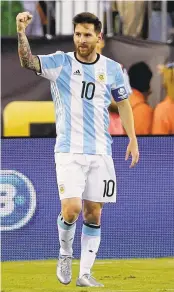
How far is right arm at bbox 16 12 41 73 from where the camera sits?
8258mm

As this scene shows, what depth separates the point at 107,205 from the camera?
39.2ft

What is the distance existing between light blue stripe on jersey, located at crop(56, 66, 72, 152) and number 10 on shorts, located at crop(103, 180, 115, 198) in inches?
18.1

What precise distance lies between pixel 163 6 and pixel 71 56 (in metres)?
4.58

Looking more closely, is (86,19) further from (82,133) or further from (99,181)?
(99,181)

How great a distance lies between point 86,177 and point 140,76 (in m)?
4.38

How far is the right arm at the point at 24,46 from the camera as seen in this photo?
826 centimetres

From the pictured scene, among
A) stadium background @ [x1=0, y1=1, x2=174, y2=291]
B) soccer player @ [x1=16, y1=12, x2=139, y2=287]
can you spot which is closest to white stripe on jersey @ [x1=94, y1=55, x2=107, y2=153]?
soccer player @ [x1=16, y1=12, x2=139, y2=287]

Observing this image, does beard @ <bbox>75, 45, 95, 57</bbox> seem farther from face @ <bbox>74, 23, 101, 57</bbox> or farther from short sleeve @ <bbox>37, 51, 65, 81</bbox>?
short sleeve @ <bbox>37, 51, 65, 81</bbox>

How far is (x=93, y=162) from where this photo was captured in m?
8.78

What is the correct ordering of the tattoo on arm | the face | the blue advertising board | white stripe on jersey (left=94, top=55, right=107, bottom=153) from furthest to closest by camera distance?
the blue advertising board → white stripe on jersey (left=94, top=55, right=107, bottom=153) → the face → the tattoo on arm

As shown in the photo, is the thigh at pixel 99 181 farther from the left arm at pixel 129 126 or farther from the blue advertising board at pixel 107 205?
the blue advertising board at pixel 107 205

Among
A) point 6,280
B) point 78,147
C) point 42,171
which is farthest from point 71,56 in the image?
point 42,171

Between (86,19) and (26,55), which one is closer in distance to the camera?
(26,55)

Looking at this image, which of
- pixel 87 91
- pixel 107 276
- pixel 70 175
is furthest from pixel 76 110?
pixel 107 276
